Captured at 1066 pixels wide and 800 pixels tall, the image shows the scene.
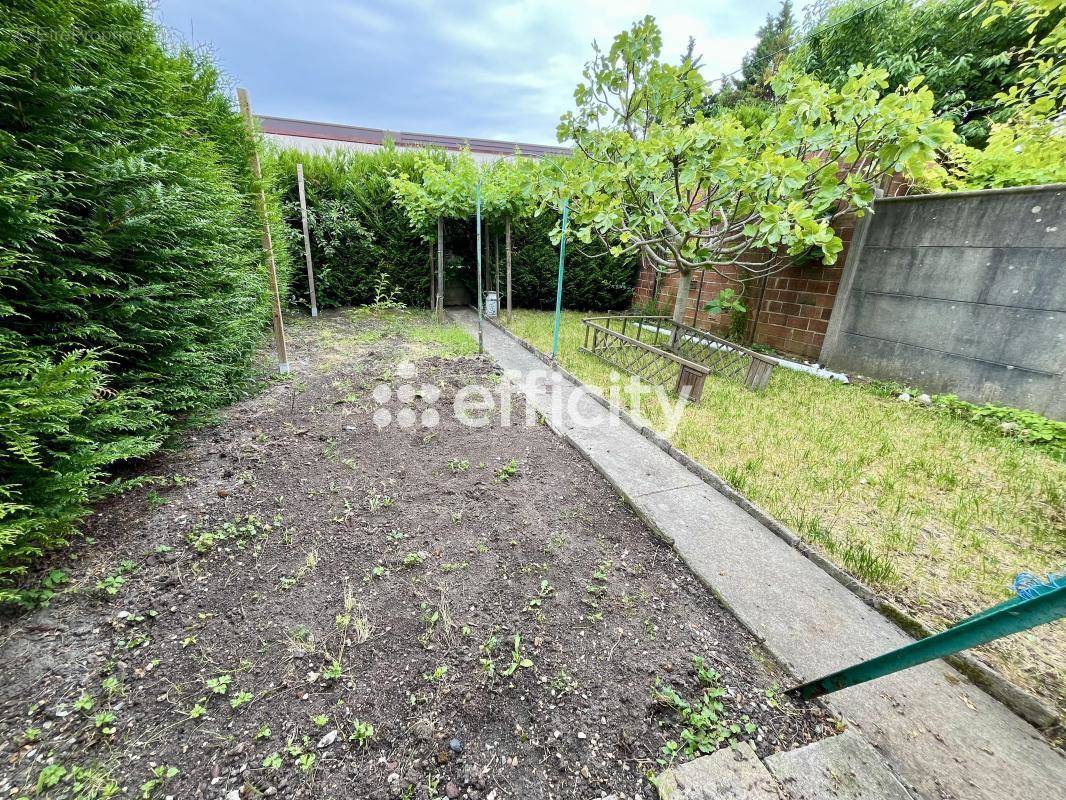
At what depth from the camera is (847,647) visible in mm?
1550

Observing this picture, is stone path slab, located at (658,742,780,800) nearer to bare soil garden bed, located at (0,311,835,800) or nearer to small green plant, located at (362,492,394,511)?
bare soil garden bed, located at (0,311,835,800)

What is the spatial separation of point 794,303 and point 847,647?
16.9 ft

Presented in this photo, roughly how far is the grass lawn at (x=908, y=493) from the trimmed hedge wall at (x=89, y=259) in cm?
324

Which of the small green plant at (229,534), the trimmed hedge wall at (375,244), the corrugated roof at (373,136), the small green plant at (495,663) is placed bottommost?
the small green plant at (495,663)

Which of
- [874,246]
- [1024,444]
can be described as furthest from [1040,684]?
[874,246]

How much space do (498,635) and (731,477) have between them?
1773 millimetres

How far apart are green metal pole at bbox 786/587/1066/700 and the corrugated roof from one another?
43.7 feet

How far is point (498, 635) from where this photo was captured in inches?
60.5

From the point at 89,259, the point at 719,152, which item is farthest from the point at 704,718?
the point at 719,152

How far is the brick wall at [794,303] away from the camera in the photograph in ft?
16.8

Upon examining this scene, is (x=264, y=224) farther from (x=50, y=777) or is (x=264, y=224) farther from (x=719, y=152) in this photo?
(x=719, y=152)

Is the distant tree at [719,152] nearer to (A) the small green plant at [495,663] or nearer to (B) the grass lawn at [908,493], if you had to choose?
(B) the grass lawn at [908,493]

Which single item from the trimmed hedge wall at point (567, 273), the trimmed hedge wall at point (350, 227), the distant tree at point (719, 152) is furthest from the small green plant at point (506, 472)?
the trimmed hedge wall at point (567, 273)

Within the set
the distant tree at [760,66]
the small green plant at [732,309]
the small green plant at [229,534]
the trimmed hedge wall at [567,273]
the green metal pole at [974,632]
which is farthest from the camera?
the distant tree at [760,66]
